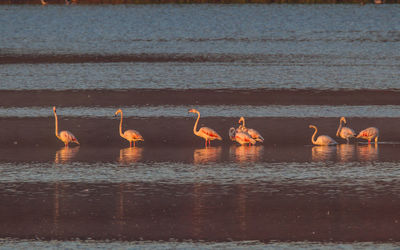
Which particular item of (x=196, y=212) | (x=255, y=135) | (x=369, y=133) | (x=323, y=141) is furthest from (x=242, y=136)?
(x=196, y=212)

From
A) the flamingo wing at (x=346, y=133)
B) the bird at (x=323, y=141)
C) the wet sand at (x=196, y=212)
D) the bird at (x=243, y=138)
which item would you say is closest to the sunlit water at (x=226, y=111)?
the flamingo wing at (x=346, y=133)

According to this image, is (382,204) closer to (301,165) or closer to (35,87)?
(301,165)

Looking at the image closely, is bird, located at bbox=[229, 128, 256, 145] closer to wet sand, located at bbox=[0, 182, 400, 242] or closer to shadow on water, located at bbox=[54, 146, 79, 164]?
shadow on water, located at bbox=[54, 146, 79, 164]

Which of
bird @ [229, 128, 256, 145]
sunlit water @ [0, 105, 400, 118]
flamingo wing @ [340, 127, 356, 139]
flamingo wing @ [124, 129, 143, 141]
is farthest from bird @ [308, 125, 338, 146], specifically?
sunlit water @ [0, 105, 400, 118]

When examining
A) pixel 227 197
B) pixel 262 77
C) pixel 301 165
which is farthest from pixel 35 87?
pixel 227 197

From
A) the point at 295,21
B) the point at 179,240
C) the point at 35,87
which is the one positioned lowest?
the point at 179,240

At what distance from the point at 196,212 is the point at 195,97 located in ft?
45.9

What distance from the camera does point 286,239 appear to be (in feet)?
43.6

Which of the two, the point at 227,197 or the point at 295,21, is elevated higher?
the point at 295,21

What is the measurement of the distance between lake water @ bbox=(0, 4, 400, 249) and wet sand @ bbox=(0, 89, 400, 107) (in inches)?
2.4

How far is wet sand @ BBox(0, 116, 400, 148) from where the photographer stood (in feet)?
69.7

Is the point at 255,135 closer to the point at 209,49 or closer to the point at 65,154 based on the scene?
the point at 65,154

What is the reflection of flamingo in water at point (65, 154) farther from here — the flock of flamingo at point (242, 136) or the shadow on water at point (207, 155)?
the shadow on water at point (207, 155)

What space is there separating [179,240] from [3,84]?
19798 mm
